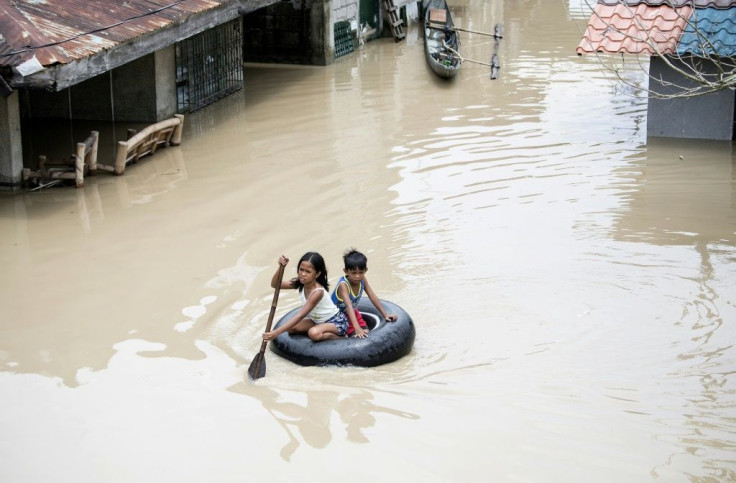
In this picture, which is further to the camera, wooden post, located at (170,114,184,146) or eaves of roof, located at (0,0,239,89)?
wooden post, located at (170,114,184,146)

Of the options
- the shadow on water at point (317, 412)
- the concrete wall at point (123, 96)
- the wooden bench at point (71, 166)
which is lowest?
the shadow on water at point (317, 412)

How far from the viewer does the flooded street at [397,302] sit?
25.6 feet

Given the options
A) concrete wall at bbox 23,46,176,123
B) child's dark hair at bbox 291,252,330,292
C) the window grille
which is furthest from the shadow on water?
the window grille

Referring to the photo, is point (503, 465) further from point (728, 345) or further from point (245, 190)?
point (245, 190)

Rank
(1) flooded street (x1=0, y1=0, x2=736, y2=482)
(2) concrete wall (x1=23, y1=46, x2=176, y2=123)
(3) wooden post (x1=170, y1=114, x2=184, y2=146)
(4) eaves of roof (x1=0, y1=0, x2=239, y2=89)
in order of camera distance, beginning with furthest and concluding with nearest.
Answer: (2) concrete wall (x1=23, y1=46, x2=176, y2=123) < (3) wooden post (x1=170, y1=114, x2=184, y2=146) < (4) eaves of roof (x1=0, y1=0, x2=239, y2=89) < (1) flooded street (x1=0, y1=0, x2=736, y2=482)

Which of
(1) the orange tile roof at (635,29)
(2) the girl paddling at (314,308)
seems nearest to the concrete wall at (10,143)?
(2) the girl paddling at (314,308)

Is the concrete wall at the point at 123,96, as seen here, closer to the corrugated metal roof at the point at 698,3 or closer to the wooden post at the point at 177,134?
the wooden post at the point at 177,134

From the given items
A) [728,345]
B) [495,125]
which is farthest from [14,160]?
[728,345]

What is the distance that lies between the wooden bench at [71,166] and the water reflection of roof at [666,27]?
7272mm

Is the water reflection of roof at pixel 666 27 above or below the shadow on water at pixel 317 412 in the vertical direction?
above

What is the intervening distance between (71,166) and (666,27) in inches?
348

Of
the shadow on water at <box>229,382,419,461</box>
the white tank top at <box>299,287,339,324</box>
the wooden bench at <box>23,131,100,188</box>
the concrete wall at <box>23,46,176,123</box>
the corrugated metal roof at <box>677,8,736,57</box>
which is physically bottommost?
the shadow on water at <box>229,382,419,461</box>

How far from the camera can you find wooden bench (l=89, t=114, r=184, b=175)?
14.6 metres

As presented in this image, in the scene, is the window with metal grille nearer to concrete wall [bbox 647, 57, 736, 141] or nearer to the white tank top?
concrete wall [bbox 647, 57, 736, 141]
